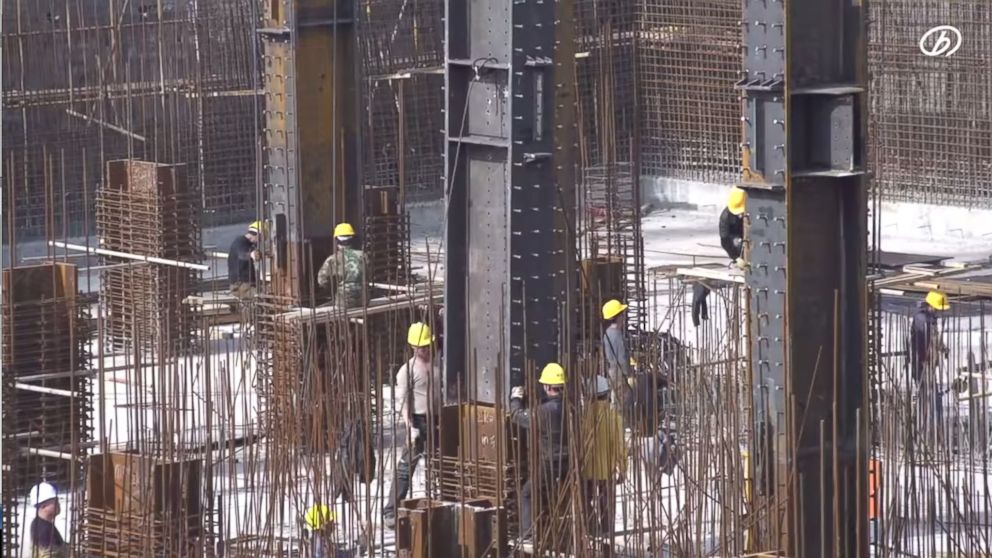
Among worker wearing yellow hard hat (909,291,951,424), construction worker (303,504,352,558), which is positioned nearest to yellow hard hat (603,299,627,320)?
worker wearing yellow hard hat (909,291,951,424)

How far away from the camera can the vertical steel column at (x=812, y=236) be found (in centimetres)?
866

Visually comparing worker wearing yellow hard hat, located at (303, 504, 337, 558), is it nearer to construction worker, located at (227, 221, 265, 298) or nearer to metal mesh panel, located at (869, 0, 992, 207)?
construction worker, located at (227, 221, 265, 298)

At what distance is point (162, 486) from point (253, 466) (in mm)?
428

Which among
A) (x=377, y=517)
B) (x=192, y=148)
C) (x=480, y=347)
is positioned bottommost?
(x=377, y=517)

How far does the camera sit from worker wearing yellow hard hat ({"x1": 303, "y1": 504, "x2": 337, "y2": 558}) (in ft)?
28.9

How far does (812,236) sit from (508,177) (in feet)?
10.5

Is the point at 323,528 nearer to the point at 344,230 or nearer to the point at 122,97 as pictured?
the point at 344,230

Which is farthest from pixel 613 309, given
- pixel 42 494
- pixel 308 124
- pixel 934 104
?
pixel 934 104

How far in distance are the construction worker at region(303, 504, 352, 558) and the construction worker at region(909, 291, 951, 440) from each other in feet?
10.1

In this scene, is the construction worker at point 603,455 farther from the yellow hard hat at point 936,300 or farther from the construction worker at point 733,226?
the construction worker at point 733,226

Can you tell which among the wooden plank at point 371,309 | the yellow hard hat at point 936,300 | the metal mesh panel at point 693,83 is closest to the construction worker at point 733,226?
the yellow hard hat at point 936,300

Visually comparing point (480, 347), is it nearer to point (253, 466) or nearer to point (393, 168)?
point (253, 466)

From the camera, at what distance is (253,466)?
31.6 feet

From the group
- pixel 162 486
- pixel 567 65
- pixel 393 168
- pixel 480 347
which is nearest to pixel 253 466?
pixel 162 486
